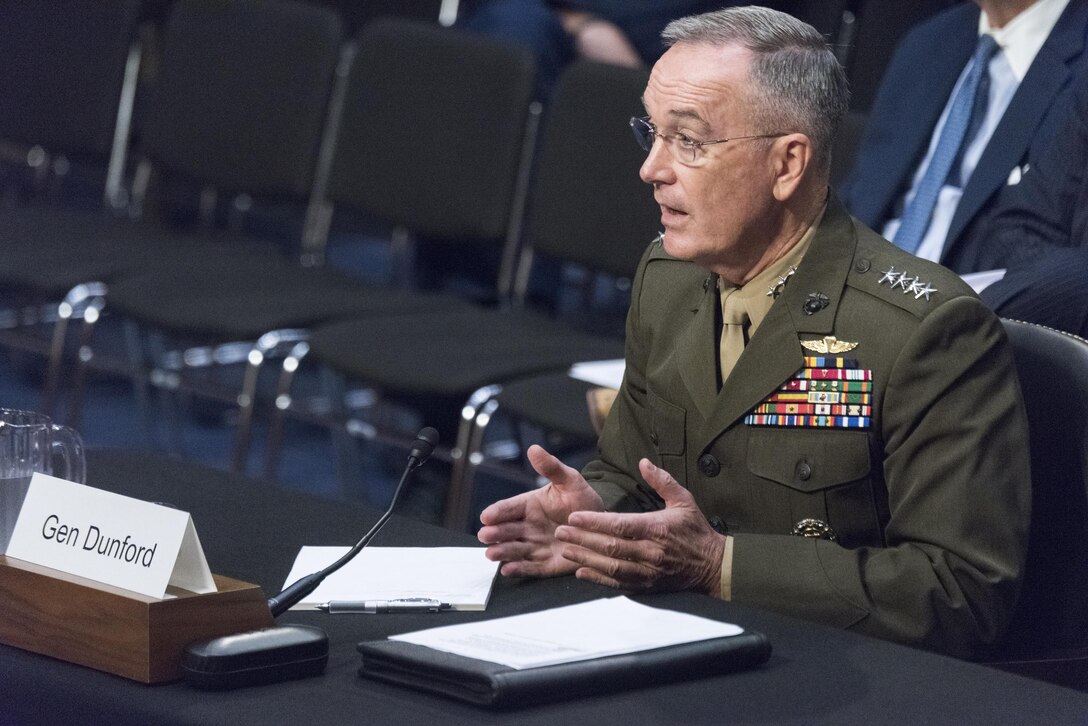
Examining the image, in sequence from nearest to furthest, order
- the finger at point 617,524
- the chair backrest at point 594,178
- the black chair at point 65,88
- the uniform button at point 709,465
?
the finger at point 617,524
the uniform button at point 709,465
the chair backrest at point 594,178
the black chair at point 65,88

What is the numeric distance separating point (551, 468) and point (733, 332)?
359 mm

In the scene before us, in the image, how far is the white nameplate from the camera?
4.68ft

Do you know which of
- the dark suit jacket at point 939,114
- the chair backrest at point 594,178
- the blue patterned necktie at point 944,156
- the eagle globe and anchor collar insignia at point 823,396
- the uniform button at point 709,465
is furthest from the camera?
the chair backrest at point 594,178

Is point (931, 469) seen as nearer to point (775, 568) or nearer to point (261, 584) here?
point (775, 568)

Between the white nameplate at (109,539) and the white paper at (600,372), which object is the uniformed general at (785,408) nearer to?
the white nameplate at (109,539)

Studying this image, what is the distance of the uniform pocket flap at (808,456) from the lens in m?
1.91

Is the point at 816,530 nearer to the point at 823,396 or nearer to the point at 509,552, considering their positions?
the point at 823,396

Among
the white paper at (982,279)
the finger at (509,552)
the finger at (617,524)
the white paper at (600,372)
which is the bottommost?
the white paper at (600,372)

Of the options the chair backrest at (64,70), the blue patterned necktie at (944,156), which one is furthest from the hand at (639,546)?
the chair backrest at (64,70)

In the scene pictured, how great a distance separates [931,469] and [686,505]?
0.28 meters

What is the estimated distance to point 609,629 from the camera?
1.49m

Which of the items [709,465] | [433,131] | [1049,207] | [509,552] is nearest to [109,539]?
[509,552]

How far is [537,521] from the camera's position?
1.82 meters

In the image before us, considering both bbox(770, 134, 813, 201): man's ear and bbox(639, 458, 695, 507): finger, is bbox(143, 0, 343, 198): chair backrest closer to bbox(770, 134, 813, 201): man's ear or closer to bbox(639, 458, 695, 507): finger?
bbox(770, 134, 813, 201): man's ear
